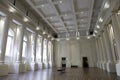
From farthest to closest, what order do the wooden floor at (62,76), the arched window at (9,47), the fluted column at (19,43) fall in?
the arched window at (9,47) → the fluted column at (19,43) → the wooden floor at (62,76)

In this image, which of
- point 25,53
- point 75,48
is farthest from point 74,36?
point 25,53

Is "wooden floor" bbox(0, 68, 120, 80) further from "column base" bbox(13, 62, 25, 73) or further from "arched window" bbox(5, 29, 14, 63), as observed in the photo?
"arched window" bbox(5, 29, 14, 63)

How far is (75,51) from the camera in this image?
58.7ft

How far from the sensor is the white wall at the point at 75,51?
17141 millimetres

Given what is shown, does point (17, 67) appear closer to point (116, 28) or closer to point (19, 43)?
point (19, 43)

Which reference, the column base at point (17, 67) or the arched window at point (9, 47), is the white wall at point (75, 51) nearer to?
the arched window at point (9, 47)

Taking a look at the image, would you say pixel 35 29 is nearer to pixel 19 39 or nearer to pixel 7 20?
pixel 19 39

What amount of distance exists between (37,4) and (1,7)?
3352mm

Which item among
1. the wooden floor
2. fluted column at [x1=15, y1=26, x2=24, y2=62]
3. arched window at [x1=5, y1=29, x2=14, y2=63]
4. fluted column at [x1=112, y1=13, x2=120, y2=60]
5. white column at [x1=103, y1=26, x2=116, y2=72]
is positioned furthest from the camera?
arched window at [x1=5, y1=29, x2=14, y2=63]

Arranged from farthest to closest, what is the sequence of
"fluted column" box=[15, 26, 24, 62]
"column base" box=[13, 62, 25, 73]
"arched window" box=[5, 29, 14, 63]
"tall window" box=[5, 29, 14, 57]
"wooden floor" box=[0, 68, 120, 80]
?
"tall window" box=[5, 29, 14, 57] → "arched window" box=[5, 29, 14, 63] → "fluted column" box=[15, 26, 24, 62] → "column base" box=[13, 62, 25, 73] → "wooden floor" box=[0, 68, 120, 80]

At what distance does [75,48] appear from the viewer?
18.0 meters

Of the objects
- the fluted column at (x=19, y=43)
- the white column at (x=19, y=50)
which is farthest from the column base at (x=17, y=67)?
the fluted column at (x=19, y=43)

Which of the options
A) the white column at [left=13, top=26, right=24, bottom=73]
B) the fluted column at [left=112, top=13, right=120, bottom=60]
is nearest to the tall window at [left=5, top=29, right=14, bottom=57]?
the white column at [left=13, top=26, right=24, bottom=73]

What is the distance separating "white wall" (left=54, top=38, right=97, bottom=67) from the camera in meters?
17.1
